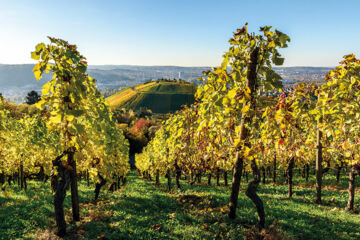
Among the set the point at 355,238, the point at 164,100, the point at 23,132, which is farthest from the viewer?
the point at 164,100

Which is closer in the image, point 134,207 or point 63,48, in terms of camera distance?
point 63,48

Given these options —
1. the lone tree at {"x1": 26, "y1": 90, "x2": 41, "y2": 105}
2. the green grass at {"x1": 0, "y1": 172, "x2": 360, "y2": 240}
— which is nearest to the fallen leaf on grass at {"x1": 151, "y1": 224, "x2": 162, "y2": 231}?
the green grass at {"x1": 0, "y1": 172, "x2": 360, "y2": 240}

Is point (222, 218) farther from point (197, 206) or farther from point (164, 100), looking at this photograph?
point (164, 100)

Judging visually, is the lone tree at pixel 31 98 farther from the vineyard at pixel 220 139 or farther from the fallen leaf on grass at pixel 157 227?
the fallen leaf on grass at pixel 157 227

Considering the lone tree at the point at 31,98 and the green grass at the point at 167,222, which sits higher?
the lone tree at the point at 31,98

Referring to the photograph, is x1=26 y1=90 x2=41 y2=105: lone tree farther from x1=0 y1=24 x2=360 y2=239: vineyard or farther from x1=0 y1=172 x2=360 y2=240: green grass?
x1=0 y1=172 x2=360 y2=240: green grass

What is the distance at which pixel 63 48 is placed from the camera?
18.9 feet

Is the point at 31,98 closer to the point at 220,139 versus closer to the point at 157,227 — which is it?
the point at 157,227

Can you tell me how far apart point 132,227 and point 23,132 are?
15470 millimetres

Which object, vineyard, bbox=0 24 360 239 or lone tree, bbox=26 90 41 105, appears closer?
vineyard, bbox=0 24 360 239

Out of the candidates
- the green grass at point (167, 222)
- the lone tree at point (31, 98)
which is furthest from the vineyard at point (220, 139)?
the lone tree at point (31, 98)

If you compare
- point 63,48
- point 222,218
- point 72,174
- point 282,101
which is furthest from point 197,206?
point 63,48

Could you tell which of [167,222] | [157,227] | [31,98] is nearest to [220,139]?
[157,227]

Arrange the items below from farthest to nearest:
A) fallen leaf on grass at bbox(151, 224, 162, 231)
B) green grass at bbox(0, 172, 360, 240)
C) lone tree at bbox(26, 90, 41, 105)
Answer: lone tree at bbox(26, 90, 41, 105) < fallen leaf on grass at bbox(151, 224, 162, 231) < green grass at bbox(0, 172, 360, 240)
